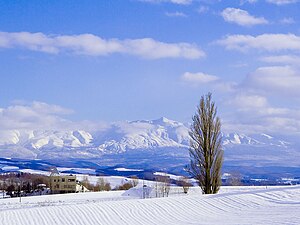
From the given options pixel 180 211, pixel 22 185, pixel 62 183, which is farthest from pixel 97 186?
pixel 180 211

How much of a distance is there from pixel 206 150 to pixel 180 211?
725cm

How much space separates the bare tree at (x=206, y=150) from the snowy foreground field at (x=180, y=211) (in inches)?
127

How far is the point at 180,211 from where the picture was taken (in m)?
25.6

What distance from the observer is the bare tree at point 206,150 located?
3170 cm

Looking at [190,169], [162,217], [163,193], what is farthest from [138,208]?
[163,193]

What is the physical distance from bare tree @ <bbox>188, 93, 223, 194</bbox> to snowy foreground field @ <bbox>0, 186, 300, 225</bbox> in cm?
322

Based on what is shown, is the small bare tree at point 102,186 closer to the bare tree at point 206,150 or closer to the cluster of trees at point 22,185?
the cluster of trees at point 22,185

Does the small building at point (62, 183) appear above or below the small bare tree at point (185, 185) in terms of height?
above

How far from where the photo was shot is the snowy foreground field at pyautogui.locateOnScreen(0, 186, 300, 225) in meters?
22.6

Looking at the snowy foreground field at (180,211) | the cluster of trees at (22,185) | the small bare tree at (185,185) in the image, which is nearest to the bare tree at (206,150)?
the snowy foreground field at (180,211)

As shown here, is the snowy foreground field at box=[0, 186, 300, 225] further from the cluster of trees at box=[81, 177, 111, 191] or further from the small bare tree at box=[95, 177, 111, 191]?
the cluster of trees at box=[81, 177, 111, 191]

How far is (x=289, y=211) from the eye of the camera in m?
23.3

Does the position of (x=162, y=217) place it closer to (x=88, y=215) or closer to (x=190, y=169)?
(x=88, y=215)

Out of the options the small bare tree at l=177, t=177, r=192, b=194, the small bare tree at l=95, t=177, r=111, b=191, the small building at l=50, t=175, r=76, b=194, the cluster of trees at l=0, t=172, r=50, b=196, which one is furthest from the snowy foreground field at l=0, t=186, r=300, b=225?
the small bare tree at l=95, t=177, r=111, b=191
